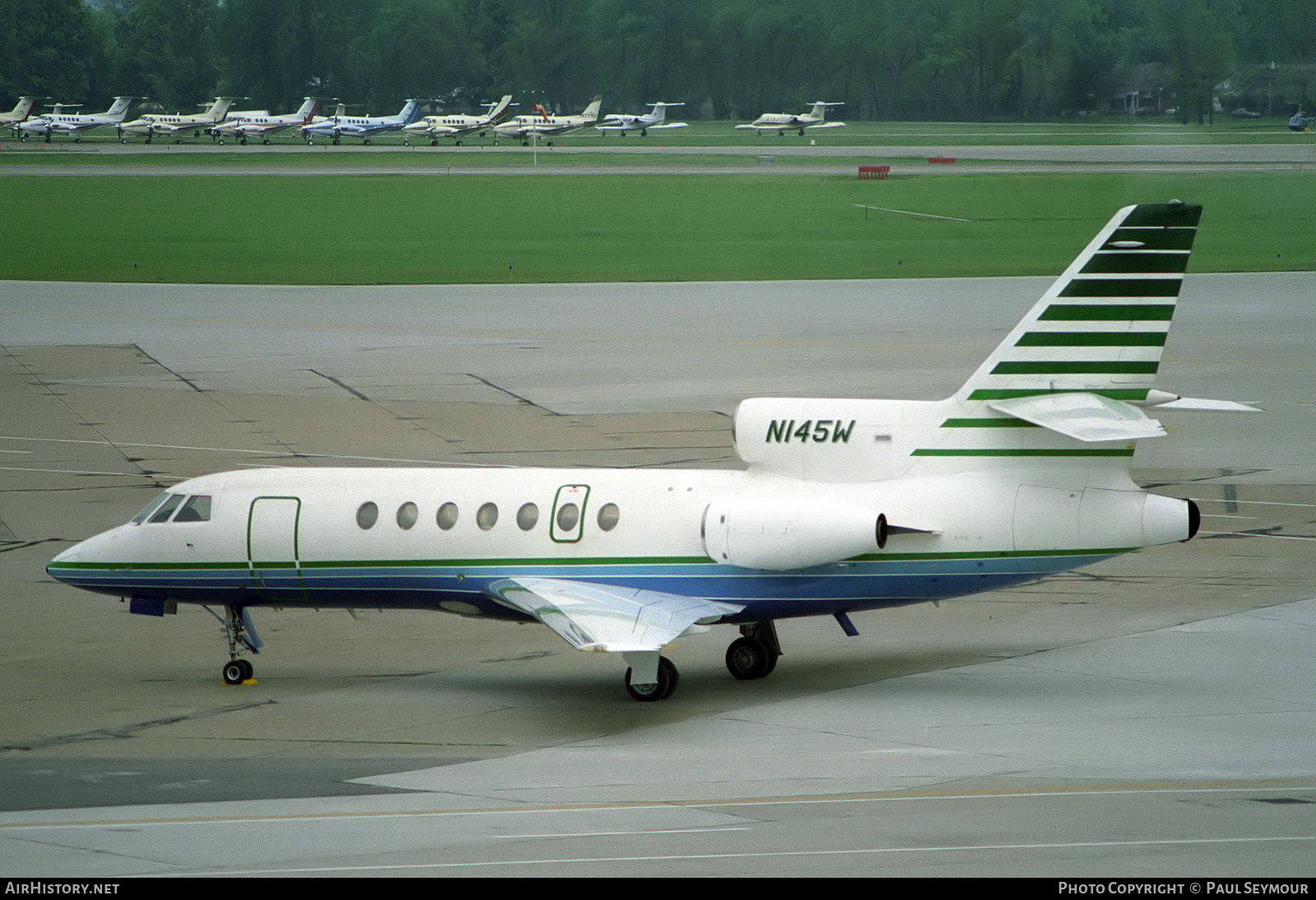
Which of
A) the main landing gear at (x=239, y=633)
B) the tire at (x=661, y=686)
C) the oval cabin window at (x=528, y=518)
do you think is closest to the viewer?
the tire at (x=661, y=686)

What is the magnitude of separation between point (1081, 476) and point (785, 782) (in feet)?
19.1

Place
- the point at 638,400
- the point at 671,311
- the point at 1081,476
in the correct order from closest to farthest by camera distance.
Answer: the point at 1081,476, the point at 638,400, the point at 671,311

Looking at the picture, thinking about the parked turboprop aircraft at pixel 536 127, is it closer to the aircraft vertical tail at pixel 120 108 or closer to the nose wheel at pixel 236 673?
the aircraft vertical tail at pixel 120 108

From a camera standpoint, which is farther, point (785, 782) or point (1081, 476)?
point (1081, 476)

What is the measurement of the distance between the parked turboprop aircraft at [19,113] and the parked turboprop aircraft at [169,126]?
14.6m

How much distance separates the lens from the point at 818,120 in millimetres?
93750

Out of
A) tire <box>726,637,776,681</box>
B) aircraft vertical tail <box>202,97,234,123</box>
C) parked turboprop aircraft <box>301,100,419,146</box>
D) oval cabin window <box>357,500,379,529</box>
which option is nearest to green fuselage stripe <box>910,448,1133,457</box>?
tire <box>726,637,776,681</box>

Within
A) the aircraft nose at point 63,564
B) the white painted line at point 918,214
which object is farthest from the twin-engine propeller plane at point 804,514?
the white painted line at point 918,214

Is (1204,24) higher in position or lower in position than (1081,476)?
higher

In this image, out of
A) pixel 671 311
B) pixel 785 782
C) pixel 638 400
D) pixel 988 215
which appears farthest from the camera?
pixel 988 215

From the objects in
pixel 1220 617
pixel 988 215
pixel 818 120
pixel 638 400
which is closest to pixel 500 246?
pixel 818 120

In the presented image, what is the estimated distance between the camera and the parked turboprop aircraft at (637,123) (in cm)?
10969

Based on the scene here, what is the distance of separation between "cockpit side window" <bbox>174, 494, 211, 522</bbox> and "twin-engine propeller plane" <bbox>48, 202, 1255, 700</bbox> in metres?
0.46

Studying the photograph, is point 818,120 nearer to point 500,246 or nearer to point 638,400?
point 500,246
